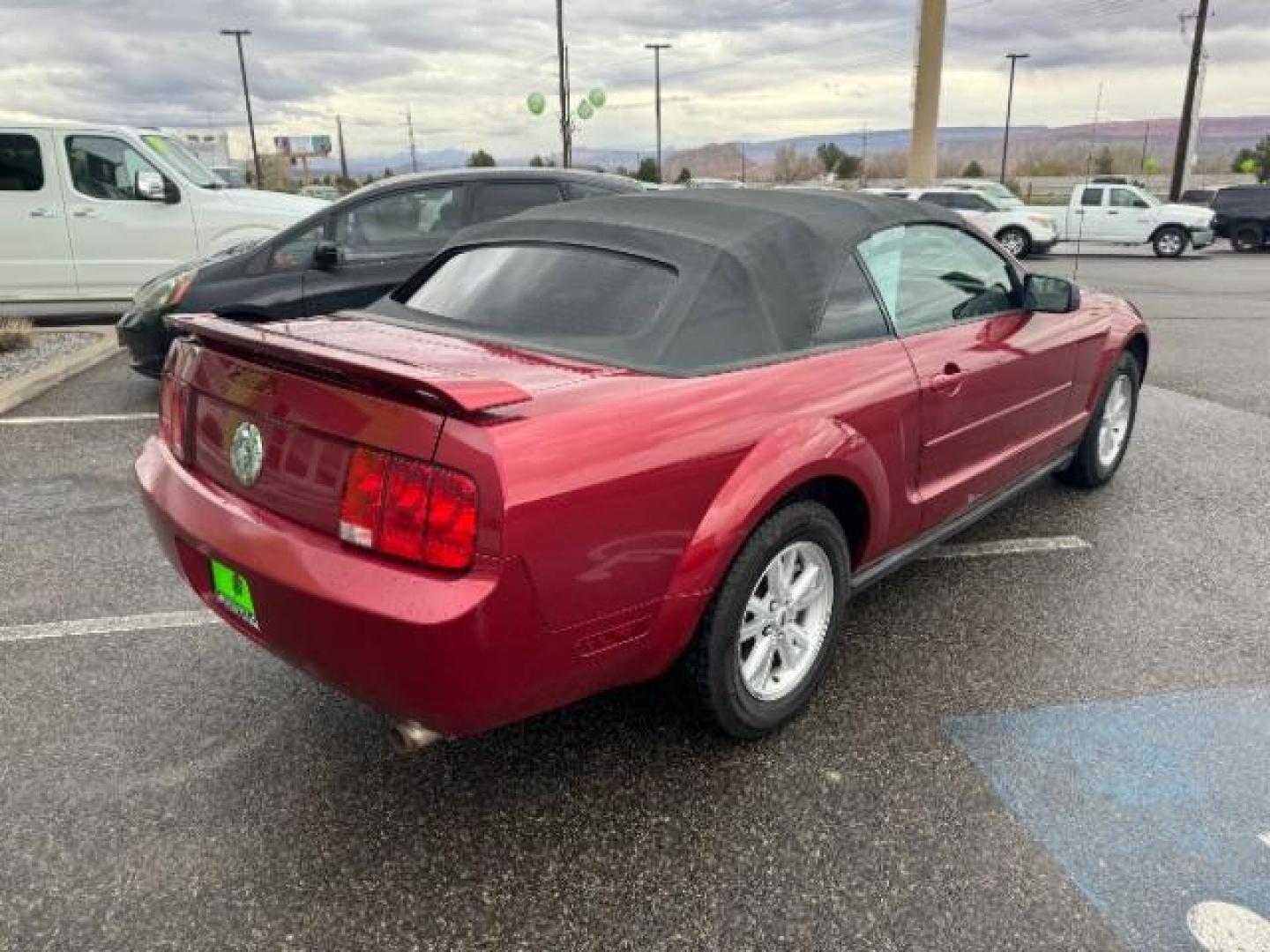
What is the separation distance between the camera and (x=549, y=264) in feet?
10.0

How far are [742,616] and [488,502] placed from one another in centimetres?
89

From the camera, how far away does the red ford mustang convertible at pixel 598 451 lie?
2.02m

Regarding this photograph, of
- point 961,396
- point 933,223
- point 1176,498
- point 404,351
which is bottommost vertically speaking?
point 1176,498

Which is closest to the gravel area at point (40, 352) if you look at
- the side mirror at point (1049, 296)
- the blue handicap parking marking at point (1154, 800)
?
the side mirror at point (1049, 296)

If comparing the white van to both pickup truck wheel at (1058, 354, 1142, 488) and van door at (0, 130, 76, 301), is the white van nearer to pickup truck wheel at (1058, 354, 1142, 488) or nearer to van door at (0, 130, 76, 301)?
van door at (0, 130, 76, 301)

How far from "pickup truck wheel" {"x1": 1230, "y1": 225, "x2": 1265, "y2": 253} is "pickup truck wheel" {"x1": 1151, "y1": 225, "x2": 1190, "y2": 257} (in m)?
2.86

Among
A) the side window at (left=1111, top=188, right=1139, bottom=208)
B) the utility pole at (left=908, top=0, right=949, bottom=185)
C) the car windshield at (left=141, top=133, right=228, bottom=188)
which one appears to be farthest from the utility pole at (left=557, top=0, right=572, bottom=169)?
the car windshield at (left=141, top=133, right=228, bottom=188)

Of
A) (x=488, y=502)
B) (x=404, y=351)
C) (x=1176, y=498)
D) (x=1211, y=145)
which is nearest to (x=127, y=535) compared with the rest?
(x=404, y=351)

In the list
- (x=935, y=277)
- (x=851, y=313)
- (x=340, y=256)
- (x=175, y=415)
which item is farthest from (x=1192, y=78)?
(x=175, y=415)

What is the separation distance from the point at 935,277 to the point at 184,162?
28.9ft

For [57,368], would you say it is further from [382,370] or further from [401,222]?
[382,370]

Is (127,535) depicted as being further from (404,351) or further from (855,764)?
(855,764)

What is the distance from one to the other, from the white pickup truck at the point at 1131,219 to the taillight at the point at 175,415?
2168cm

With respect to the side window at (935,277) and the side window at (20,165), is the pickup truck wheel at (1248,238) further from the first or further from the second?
the side window at (20,165)
